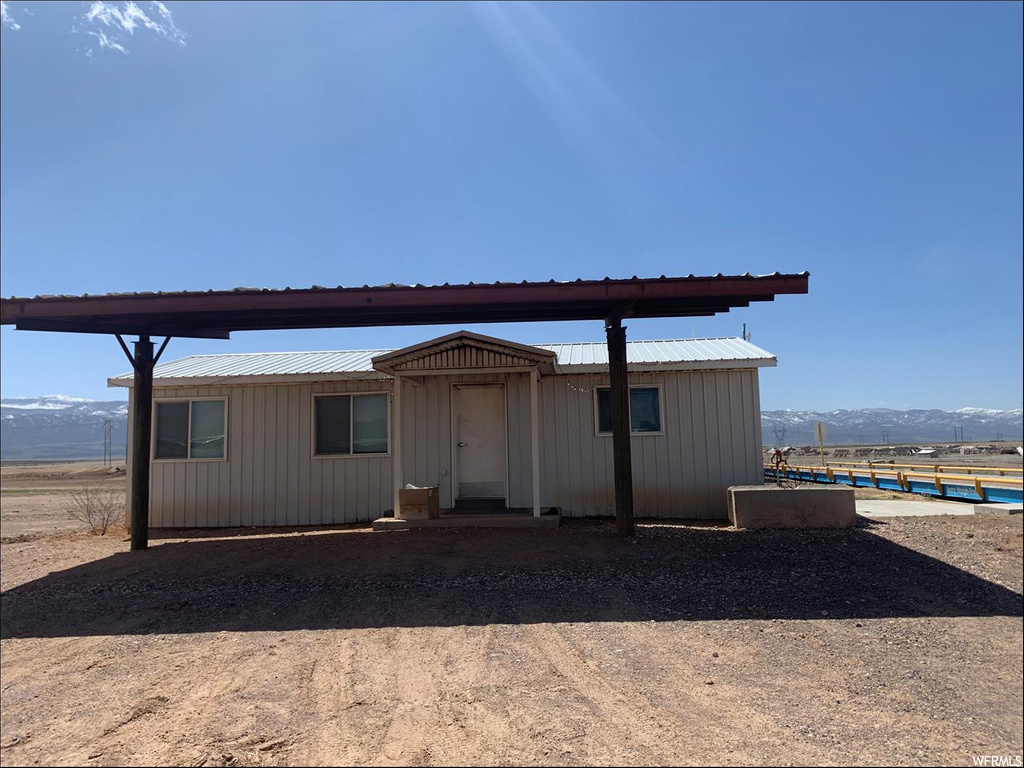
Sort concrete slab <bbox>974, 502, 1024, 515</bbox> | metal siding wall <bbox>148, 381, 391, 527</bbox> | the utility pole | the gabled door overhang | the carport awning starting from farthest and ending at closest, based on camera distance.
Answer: the utility pole
metal siding wall <bbox>148, 381, 391, 527</bbox>
the gabled door overhang
the carport awning
concrete slab <bbox>974, 502, 1024, 515</bbox>

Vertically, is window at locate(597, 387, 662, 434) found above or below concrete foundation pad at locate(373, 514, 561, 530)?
above

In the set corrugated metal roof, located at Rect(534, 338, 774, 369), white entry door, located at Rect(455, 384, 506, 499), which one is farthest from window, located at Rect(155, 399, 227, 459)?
corrugated metal roof, located at Rect(534, 338, 774, 369)

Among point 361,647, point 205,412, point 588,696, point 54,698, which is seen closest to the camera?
point 588,696

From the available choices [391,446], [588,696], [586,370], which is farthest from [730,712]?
[391,446]

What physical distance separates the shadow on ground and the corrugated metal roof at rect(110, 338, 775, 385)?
2.92m

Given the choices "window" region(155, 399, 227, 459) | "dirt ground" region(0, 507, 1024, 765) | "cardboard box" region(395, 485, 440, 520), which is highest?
"window" region(155, 399, 227, 459)

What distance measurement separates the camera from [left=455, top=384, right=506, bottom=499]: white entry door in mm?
10125

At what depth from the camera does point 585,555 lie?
6.62m

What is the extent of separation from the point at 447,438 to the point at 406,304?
3.50m

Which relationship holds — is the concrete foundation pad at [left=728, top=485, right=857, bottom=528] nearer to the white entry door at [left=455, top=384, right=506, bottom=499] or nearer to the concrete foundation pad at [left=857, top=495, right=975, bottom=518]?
the concrete foundation pad at [left=857, top=495, right=975, bottom=518]

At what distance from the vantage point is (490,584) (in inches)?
223

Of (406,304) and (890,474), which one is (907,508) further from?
(406,304)

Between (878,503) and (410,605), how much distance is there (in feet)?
30.3

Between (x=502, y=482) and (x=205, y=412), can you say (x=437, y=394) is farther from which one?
(x=205, y=412)
